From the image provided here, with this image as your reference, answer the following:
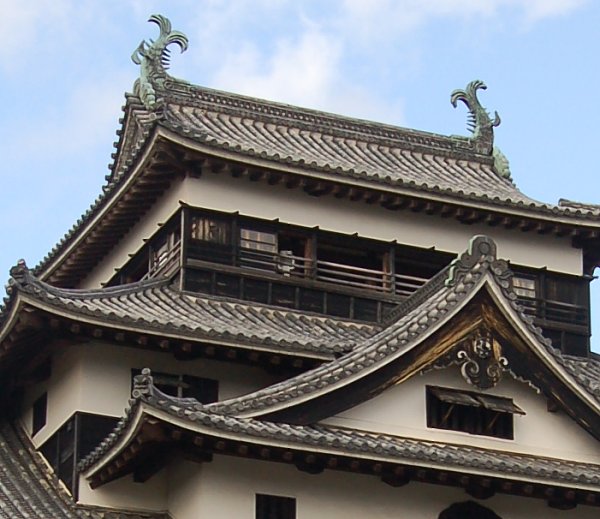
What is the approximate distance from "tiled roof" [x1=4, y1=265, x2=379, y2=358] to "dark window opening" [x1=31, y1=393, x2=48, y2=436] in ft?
8.29

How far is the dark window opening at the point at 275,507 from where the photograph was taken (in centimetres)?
2798

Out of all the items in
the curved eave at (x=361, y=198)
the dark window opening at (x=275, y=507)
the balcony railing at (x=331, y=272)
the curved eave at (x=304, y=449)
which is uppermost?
the curved eave at (x=361, y=198)

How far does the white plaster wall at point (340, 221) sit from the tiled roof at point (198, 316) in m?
2.01

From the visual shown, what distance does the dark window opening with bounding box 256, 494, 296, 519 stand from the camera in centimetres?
2798

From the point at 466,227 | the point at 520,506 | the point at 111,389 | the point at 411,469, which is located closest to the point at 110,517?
the point at 111,389

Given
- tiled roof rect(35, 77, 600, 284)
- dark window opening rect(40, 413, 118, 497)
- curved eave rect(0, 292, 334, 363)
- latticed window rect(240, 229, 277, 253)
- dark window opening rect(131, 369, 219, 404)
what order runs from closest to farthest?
1. curved eave rect(0, 292, 334, 363)
2. dark window opening rect(40, 413, 118, 497)
3. dark window opening rect(131, 369, 219, 404)
4. latticed window rect(240, 229, 277, 253)
5. tiled roof rect(35, 77, 600, 284)

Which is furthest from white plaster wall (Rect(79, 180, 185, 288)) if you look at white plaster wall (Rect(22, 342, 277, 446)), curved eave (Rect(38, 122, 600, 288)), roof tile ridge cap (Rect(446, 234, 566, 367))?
roof tile ridge cap (Rect(446, 234, 566, 367))

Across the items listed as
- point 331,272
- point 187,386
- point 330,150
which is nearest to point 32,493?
point 187,386

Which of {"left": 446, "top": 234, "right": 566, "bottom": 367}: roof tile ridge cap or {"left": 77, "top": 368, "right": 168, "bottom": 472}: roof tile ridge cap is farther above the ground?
{"left": 446, "top": 234, "right": 566, "bottom": 367}: roof tile ridge cap

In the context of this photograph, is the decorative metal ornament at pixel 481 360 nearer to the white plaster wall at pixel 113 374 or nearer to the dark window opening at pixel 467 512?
the dark window opening at pixel 467 512

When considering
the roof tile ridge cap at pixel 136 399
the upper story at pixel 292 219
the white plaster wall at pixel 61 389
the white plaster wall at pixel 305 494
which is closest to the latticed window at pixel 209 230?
the upper story at pixel 292 219

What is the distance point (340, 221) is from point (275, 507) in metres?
7.88

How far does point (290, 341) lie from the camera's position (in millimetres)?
30156

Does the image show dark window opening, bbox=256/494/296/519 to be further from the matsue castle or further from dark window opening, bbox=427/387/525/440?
dark window opening, bbox=427/387/525/440
